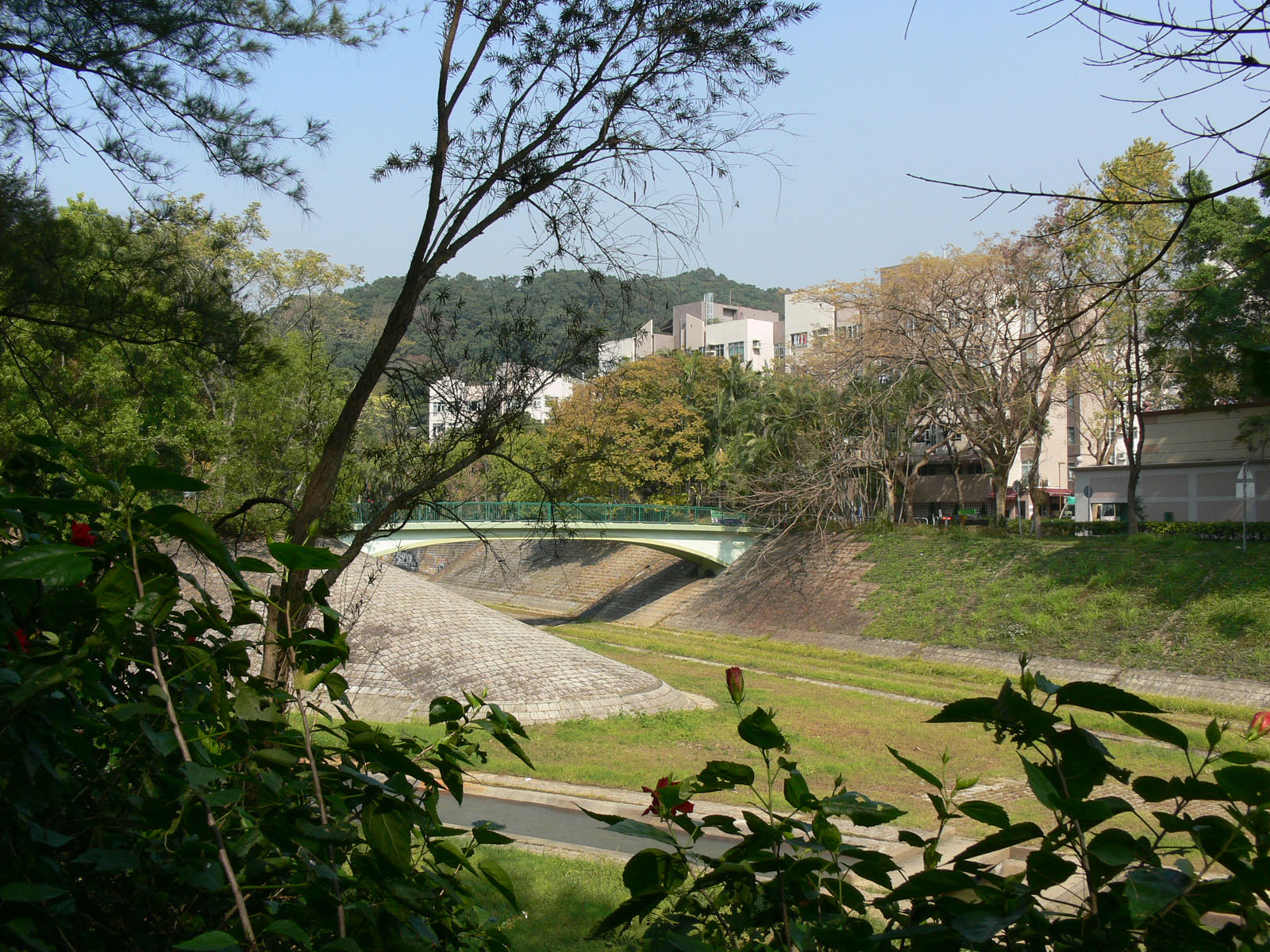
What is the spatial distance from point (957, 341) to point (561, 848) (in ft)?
73.5

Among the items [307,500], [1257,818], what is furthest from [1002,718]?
[307,500]

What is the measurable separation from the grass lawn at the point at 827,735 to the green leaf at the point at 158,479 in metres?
7.98

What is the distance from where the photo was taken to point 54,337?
20.4ft

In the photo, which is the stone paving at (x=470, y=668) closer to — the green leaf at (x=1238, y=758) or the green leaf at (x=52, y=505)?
the green leaf at (x=52, y=505)

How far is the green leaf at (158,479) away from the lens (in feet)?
4.23

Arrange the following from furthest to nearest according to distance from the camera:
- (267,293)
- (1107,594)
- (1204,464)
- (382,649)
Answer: (1204,464) → (267,293) → (1107,594) → (382,649)

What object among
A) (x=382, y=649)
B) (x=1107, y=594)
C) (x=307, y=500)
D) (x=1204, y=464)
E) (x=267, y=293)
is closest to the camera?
(x=307, y=500)

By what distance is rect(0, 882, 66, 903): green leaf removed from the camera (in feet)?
3.79

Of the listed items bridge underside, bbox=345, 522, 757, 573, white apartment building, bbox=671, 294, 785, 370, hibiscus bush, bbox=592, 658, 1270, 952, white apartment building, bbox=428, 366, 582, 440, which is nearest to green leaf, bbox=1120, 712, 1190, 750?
hibiscus bush, bbox=592, 658, 1270, 952

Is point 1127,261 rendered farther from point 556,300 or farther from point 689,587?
point 556,300

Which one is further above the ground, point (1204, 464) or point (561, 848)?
point (1204, 464)

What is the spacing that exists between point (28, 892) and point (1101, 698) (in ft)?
4.37

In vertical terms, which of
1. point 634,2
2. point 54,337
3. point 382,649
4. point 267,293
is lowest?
point 382,649

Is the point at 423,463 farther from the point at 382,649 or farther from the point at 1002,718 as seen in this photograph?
the point at 382,649
